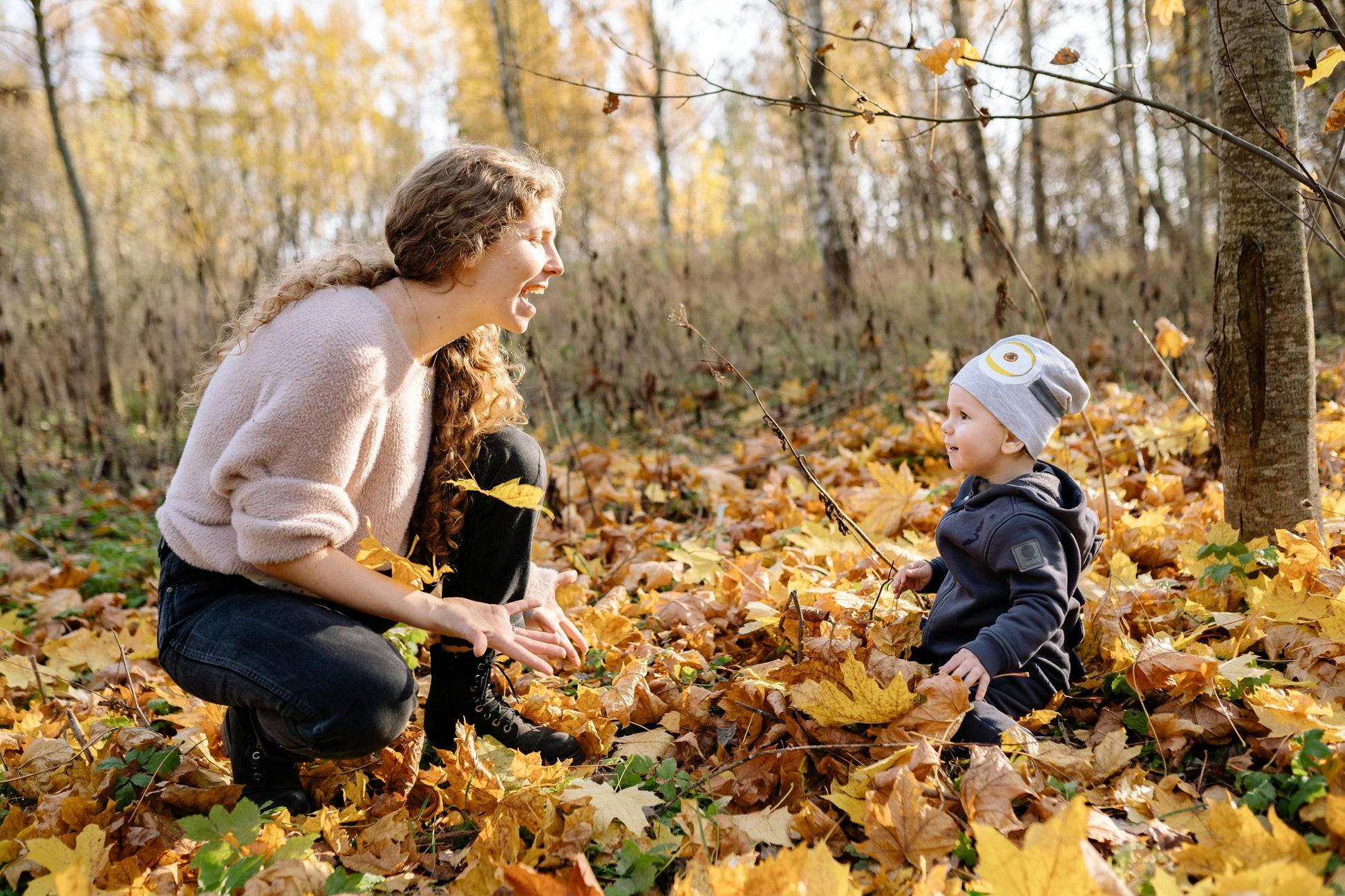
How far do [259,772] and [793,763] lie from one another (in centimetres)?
113

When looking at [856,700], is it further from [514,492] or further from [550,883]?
[514,492]

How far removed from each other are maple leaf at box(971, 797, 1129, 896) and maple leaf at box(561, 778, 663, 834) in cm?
69

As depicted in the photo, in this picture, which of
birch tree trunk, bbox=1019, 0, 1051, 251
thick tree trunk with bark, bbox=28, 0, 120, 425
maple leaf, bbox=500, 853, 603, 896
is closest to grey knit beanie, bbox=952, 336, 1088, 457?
maple leaf, bbox=500, 853, 603, 896

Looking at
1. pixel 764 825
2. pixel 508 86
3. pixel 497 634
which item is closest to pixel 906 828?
pixel 764 825

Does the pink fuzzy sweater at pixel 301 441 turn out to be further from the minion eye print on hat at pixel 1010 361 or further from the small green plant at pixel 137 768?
the minion eye print on hat at pixel 1010 361

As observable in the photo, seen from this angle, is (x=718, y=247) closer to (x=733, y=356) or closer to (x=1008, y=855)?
(x=733, y=356)

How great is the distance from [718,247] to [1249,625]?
8270 millimetres

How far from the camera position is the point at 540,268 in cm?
193

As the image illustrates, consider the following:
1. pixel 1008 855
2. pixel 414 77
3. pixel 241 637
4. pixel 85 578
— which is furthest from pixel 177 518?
pixel 414 77

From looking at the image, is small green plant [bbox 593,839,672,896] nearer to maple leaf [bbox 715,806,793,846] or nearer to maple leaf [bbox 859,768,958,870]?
maple leaf [bbox 715,806,793,846]

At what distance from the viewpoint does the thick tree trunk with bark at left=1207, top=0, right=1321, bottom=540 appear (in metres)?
1.97

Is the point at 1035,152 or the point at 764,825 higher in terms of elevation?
the point at 1035,152

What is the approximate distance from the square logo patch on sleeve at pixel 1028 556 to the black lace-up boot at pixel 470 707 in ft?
3.46

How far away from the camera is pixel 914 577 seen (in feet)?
6.54
